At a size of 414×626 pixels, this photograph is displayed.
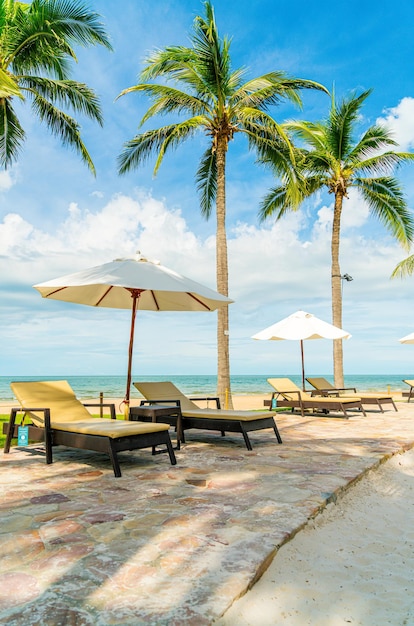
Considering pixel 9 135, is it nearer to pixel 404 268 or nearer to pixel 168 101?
pixel 168 101

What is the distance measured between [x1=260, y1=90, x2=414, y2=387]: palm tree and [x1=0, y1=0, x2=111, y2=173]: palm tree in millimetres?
6420

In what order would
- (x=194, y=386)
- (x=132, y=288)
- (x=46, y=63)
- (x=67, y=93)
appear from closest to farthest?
(x=132, y=288) < (x=46, y=63) < (x=67, y=93) < (x=194, y=386)

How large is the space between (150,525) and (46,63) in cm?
1203

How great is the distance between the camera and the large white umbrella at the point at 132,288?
5363mm

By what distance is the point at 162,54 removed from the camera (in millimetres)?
11133

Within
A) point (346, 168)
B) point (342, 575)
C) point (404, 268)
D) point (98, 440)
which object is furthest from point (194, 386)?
point (342, 575)

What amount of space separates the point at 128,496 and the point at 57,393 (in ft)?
8.44

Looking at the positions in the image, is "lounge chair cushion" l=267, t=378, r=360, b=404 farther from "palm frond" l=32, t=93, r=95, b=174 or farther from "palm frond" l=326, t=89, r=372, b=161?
"palm frond" l=326, t=89, r=372, b=161

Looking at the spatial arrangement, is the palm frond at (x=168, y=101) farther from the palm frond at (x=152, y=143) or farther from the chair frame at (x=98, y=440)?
the chair frame at (x=98, y=440)

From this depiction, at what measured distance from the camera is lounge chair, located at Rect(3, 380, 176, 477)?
450 cm

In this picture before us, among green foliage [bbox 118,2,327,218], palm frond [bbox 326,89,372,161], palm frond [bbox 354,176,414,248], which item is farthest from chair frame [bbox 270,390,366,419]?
palm frond [bbox 326,89,372,161]

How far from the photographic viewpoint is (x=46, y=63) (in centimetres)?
1169

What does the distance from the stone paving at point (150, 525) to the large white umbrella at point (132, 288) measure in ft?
6.01

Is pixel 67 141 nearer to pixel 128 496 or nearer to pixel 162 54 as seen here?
pixel 162 54
